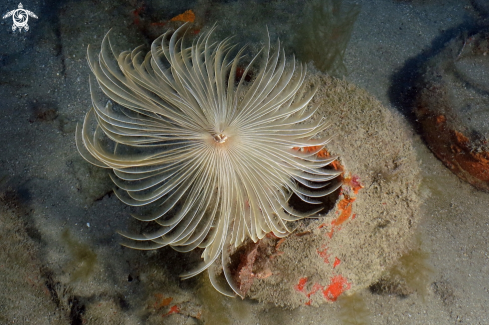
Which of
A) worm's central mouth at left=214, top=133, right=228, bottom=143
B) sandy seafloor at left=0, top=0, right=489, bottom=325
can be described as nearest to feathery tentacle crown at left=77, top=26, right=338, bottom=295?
worm's central mouth at left=214, top=133, right=228, bottom=143

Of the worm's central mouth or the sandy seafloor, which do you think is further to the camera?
the sandy seafloor

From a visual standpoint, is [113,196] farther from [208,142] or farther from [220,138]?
[220,138]

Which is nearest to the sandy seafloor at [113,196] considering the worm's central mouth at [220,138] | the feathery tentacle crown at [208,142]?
the feathery tentacle crown at [208,142]

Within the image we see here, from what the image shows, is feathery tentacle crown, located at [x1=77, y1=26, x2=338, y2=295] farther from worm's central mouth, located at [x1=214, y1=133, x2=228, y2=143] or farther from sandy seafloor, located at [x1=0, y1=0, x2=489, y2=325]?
sandy seafloor, located at [x1=0, y1=0, x2=489, y2=325]

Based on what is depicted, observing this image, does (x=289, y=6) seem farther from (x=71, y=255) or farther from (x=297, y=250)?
(x=71, y=255)

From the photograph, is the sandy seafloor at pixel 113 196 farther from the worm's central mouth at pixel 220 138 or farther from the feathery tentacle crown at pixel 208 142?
the worm's central mouth at pixel 220 138

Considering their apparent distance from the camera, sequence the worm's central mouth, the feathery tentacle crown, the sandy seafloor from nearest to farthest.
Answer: the worm's central mouth, the feathery tentacle crown, the sandy seafloor

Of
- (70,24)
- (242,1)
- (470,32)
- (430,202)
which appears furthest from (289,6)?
(430,202)
